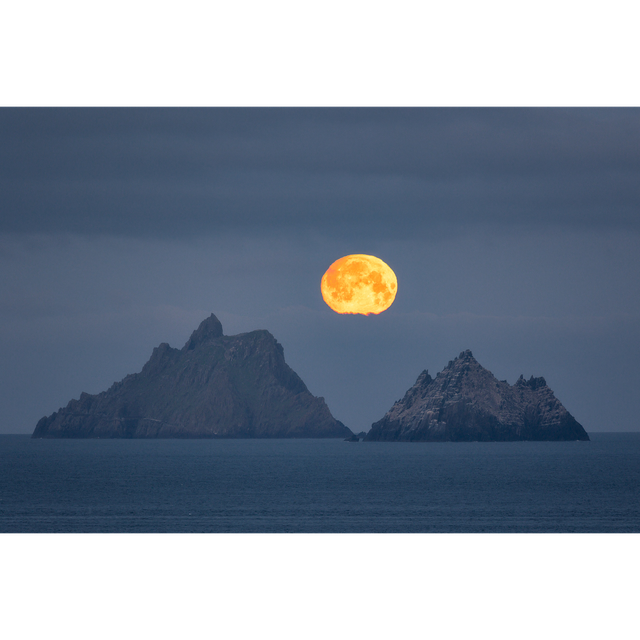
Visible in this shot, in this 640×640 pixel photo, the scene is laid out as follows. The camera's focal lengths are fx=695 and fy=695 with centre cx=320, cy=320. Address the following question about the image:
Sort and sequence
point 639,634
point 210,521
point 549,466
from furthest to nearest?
point 549,466 → point 210,521 → point 639,634

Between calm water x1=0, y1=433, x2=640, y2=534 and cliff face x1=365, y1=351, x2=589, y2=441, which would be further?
cliff face x1=365, y1=351, x2=589, y2=441

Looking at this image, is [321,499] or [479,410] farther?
[479,410]

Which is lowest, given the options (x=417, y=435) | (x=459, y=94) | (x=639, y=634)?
(x=417, y=435)

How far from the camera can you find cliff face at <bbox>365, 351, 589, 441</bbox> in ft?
568

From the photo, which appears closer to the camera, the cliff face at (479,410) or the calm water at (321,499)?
the calm water at (321,499)

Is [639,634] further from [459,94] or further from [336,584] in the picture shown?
[459,94]

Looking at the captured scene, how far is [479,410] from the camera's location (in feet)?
576

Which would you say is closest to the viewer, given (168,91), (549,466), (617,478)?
(168,91)

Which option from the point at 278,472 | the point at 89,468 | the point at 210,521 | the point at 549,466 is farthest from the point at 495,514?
the point at 89,468

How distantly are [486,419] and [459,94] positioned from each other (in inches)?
6980

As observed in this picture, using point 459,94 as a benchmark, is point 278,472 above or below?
below

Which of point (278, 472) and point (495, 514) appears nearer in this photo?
point (495, 514)

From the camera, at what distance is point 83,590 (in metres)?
4.60

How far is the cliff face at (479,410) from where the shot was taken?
17312 centimetres
